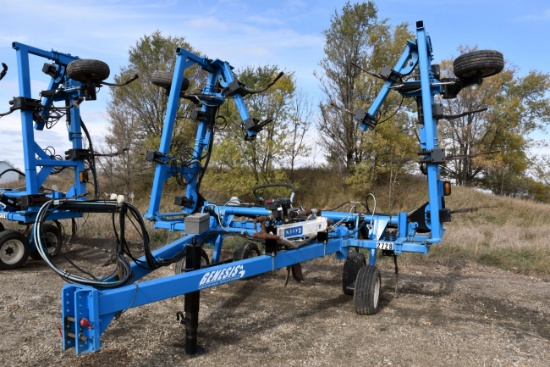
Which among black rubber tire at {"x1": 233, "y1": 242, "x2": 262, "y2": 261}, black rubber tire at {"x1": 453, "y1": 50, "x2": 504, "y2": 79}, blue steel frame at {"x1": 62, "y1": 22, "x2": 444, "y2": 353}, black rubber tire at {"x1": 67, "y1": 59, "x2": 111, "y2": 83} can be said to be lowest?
black rubber tire at {"x1": 233, "y1": 242, "x2": 262, "y2": 261}

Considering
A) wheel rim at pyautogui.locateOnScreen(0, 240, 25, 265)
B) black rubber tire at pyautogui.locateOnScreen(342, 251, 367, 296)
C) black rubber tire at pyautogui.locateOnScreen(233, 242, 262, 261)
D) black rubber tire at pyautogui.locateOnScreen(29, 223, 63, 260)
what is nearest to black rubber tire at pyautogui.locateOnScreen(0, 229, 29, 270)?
wheel rim at pyautogui.locateOnScreen(0, 240, 25, 265)

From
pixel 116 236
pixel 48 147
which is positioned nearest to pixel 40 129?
pixel 48 147

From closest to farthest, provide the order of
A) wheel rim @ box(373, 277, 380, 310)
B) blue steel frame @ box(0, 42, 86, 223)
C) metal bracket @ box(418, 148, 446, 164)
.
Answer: wheel rim @ box(373, 277, 380, 310) < metal bracket @ box(418, 148, 446, 164) < blue steel frame @ box(0, 42, 86, 223)

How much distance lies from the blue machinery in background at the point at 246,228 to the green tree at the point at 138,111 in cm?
1883

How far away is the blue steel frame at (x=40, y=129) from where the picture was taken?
8.05m

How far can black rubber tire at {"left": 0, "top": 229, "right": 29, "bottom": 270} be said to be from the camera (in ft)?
24.5

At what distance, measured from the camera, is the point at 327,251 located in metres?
5.46

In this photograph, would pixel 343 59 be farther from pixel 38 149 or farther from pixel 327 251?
pixel 327 251

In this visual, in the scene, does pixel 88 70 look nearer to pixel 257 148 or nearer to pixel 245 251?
pixel 245 251

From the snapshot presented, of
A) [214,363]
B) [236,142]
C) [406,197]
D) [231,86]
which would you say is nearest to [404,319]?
[214,363]

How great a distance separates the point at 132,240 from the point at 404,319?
23.2ft

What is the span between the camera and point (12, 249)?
7.68 meters

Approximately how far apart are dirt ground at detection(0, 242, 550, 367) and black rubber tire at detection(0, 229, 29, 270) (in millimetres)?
326

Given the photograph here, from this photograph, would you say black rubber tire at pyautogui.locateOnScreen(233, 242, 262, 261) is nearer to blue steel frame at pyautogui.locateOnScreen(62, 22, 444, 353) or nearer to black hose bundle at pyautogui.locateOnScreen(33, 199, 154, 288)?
blue steel frame at pyautogui.locateOnScreen(62, 22, 444, 353)
